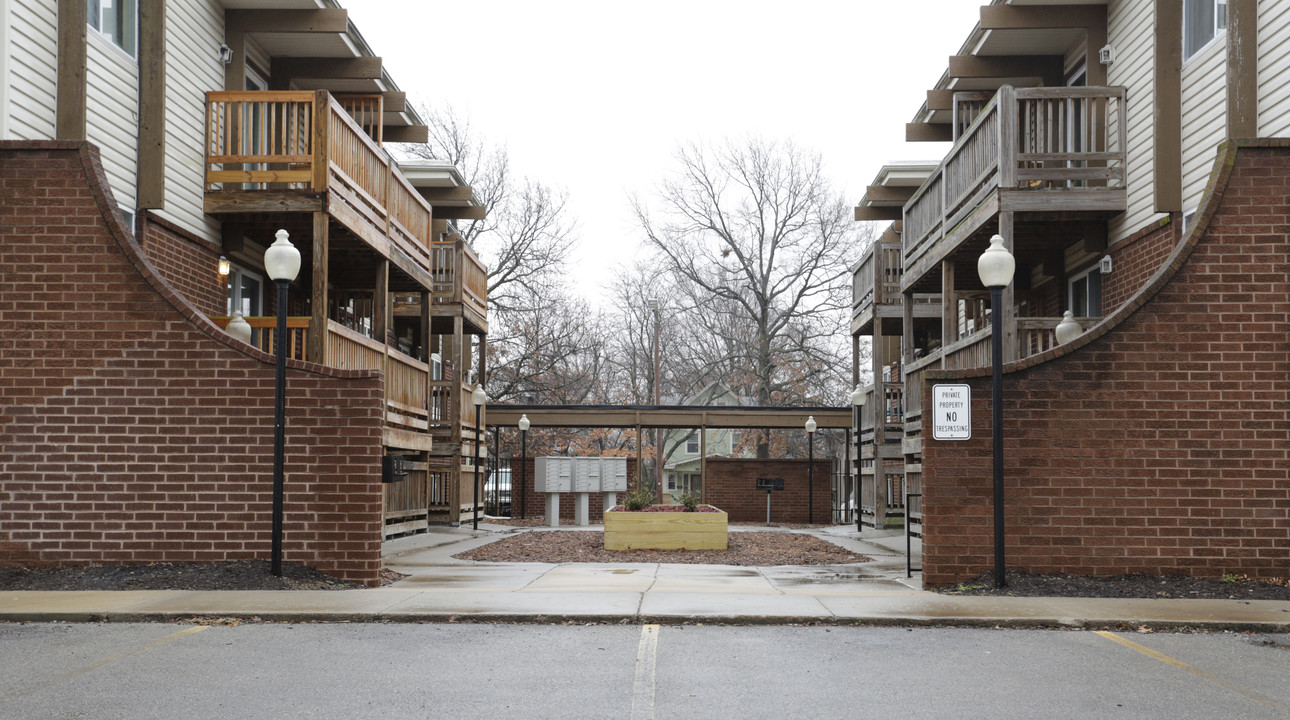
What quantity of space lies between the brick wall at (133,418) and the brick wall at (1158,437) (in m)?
5.71

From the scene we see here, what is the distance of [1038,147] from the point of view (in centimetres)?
1375

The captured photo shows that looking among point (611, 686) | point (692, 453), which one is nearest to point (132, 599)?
point (611, 686)

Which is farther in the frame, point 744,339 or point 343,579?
point 744,339

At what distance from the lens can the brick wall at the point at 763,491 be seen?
108 ft

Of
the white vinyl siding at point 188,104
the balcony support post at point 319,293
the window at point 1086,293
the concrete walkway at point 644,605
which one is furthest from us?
the window at point 1086,293

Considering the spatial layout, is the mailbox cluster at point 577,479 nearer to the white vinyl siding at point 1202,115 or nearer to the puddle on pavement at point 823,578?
the puddle on pavement at point 823,578

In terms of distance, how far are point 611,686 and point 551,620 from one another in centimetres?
248

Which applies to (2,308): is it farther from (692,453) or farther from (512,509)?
(692,453)

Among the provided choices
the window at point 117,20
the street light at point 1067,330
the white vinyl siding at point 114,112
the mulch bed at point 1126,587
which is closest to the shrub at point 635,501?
the street light at point 1067,330

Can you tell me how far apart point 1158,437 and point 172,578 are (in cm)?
932

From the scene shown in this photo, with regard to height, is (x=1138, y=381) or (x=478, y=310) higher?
(x=478, y=310)

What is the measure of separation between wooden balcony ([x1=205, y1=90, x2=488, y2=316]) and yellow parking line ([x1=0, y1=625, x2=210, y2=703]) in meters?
7.27

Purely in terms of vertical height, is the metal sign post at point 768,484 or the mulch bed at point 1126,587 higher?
the mulch bed at point 1126,587

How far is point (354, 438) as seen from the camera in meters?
10.6
